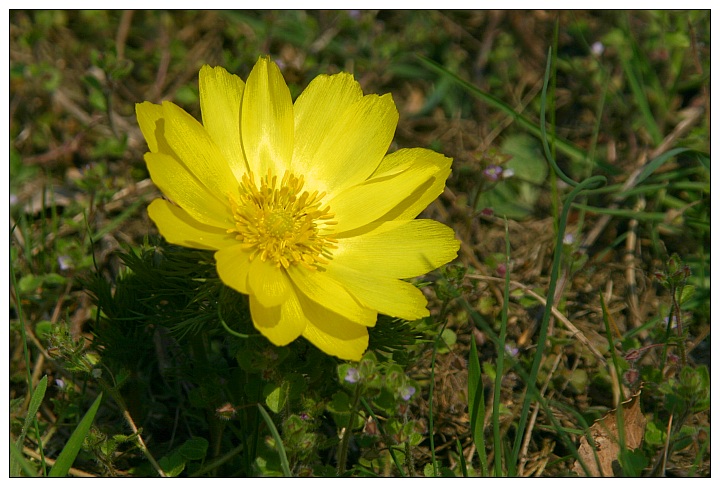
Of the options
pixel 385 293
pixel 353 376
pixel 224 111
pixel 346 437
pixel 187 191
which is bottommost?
pixel 346 437

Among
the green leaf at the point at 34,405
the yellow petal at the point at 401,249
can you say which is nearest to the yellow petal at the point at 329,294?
the yellow petal at the point at 401,249

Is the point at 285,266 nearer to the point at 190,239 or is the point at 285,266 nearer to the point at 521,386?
the point at 190,239

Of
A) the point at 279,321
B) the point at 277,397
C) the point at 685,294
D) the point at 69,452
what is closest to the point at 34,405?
the point at 69,452

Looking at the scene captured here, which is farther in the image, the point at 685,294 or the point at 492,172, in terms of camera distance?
the point at 492,172

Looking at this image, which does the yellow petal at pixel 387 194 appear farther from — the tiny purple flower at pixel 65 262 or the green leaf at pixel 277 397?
the tiny purple flower at pixel 65 262

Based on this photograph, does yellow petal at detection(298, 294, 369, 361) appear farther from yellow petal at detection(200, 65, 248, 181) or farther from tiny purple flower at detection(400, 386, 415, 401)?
yellow petal at detection(200, 65, 248, 181)

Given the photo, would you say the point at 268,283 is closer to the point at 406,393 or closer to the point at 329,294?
the point at 329,294
